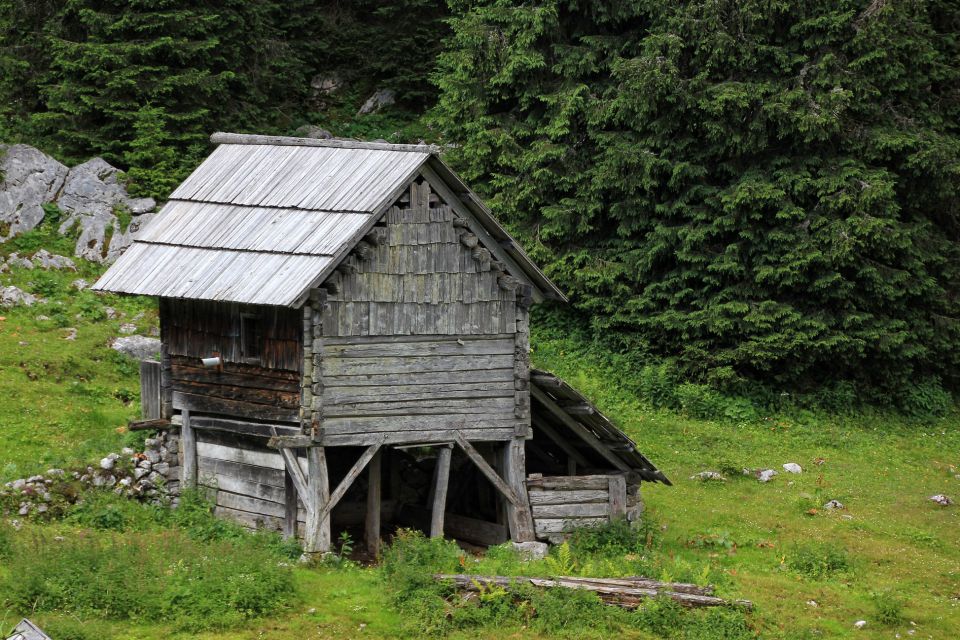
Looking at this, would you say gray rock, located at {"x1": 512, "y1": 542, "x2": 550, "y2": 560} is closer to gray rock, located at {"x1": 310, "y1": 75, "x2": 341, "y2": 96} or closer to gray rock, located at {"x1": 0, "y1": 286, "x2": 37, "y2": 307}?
gray rock, located at {"x1": 0, "y1": 286, "x2": 37, "y2": 307}

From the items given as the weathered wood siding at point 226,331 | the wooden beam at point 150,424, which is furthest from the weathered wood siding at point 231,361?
the wooden beam at point 150,424

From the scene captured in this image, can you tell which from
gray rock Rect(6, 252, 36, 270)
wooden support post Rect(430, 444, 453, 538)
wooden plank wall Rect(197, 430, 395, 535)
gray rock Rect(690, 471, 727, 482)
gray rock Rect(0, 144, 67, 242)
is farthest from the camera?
gray rock Rect(0, 144, 67, 242)

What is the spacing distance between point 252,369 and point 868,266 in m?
14.2

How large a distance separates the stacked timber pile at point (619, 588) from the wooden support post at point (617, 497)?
3.85 m

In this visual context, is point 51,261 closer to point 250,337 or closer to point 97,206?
point 97,206

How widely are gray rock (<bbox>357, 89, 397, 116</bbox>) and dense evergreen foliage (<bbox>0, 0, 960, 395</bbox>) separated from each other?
21.2ft

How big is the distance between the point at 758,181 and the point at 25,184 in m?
16.6

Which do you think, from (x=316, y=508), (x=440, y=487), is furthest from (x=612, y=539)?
(x=316, y=508)

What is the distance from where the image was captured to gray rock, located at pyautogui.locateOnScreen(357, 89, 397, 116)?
37500 mm

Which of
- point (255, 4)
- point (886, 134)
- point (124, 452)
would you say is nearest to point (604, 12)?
point (886, 134)

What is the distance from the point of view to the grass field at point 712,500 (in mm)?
15430

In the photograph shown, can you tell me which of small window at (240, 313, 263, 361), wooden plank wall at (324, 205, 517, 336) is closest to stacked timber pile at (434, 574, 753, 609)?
wooden plank wall at (324, 205, 517, 336)

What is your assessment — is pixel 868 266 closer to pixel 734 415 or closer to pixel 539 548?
pixel 734 415

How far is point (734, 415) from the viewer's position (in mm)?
26875
